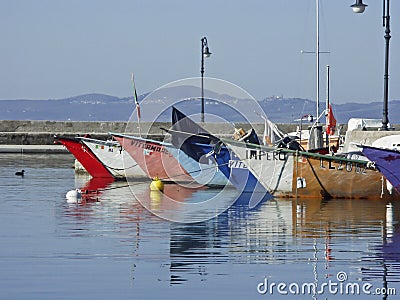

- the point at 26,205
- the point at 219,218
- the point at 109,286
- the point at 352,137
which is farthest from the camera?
the point at 352,137

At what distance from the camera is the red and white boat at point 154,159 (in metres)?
28.1

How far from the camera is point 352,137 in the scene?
28.5 meters

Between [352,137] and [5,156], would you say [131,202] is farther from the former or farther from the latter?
[5,156]

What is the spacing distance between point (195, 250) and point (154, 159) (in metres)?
13.3

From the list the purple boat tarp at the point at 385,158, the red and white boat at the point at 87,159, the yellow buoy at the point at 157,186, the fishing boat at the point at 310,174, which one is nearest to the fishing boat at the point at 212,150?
the fishing boat at the point at 310,174

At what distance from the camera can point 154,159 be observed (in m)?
28.8

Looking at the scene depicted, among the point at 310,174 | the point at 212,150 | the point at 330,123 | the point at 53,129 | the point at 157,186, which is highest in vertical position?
the point at 53,129

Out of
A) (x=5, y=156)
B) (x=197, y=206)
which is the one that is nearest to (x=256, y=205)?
(x=197, y=206)

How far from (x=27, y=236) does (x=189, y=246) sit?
2638 millimetres

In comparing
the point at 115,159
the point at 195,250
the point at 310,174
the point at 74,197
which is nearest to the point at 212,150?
the point at 310,174

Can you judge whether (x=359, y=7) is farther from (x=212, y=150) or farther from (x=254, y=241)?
(x=254, y=241)

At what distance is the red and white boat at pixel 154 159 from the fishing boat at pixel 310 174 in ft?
11.8

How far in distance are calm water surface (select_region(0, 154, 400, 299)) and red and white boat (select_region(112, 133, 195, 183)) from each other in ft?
13.5

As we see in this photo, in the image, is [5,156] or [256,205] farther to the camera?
[5,156]
